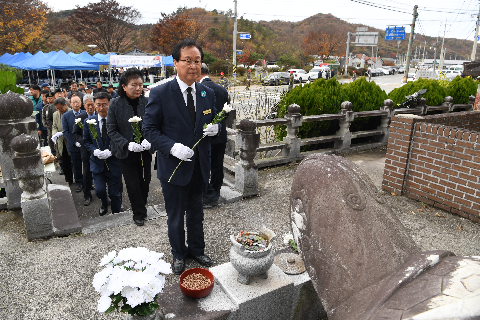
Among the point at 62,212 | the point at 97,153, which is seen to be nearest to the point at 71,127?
the point at 97,153

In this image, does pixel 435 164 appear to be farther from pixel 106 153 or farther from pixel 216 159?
pixel 106 153

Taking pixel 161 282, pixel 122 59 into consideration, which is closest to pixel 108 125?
pixel 161 282

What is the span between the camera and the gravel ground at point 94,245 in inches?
116

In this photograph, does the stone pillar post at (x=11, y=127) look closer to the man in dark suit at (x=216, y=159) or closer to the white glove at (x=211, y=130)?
the man in dark suit at (x=216, y=159)

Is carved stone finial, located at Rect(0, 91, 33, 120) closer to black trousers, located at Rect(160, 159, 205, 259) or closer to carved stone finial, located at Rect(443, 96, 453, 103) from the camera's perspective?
black trousers, located at Rect(160, 159, 205, 259)

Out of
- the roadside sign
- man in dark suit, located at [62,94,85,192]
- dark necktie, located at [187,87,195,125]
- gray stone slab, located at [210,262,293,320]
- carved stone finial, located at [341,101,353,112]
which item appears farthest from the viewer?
the roadside sign

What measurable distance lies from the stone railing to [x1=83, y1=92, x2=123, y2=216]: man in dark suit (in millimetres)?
1921

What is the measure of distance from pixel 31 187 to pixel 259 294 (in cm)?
307

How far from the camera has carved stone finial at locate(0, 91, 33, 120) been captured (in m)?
4.52

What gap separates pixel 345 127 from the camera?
754cm

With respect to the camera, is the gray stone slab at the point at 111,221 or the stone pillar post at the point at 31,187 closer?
the stone pillar post at the point at 31,187

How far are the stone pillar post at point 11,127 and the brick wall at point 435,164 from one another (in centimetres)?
566

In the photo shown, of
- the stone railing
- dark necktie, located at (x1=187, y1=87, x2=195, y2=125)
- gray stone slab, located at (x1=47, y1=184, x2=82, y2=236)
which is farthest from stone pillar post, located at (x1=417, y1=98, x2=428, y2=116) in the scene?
gray stone slab, located at (x1=47, y1=184, x2=82, y2=236)

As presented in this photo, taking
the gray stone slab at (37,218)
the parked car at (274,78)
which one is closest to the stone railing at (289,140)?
the gray stone slab at (37,218)
